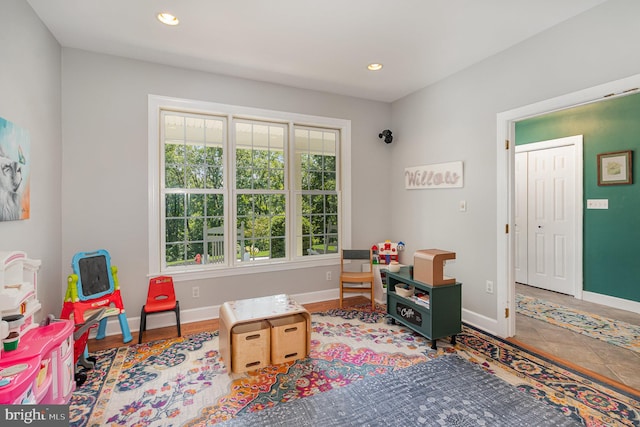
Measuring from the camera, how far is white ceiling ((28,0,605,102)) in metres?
2.24

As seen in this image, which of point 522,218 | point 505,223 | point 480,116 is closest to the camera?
point 505,223

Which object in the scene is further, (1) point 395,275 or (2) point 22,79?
(1) point 395,275

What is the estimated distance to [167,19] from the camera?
7.85 ft

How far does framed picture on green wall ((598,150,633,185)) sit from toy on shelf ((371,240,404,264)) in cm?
269

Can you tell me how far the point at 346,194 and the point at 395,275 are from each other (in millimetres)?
1436

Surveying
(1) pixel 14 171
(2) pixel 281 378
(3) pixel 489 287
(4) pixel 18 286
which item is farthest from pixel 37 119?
(3) pixel 489 287

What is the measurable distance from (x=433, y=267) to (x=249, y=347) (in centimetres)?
170

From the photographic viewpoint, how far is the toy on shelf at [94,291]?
2543 mm

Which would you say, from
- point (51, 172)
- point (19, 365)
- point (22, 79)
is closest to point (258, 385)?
point (19, 365)

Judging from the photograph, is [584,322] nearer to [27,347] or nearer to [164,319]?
[164,319]

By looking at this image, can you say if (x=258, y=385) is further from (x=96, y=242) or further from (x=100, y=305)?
(x=96, y=242)

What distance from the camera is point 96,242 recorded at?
9.64ft

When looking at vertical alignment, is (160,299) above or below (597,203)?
below

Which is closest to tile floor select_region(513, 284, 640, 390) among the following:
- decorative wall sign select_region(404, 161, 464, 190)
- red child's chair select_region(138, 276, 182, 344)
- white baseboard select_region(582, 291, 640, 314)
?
white baseboard select_region(582, 291, 640, 314)
